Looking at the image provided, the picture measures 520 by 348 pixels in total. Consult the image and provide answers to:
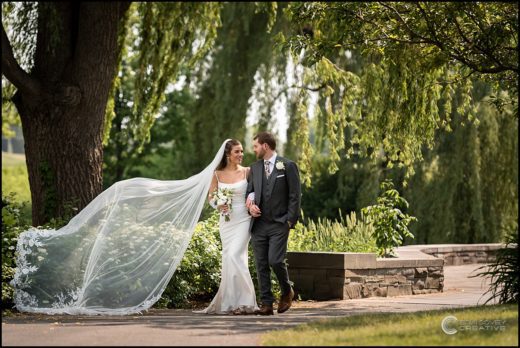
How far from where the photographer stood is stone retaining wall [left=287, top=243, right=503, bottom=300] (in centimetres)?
1201

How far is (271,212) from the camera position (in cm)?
966

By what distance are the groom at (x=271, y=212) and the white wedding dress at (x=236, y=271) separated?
0.57ft

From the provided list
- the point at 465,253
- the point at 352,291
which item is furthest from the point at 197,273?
the point at 465,253

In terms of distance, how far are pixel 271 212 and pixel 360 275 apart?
3142mm

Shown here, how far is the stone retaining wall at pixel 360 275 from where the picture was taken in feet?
39.4

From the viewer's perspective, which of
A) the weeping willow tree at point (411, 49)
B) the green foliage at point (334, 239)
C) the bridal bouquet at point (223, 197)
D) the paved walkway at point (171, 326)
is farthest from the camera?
the green foliage at point (334, 239)

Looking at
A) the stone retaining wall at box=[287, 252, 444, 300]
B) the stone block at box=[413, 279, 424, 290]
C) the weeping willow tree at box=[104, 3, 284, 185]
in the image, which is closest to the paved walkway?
the stone retaining wall at box=[287, 252, 444, 300]

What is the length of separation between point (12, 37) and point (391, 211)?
624cm

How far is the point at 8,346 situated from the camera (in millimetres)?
6445

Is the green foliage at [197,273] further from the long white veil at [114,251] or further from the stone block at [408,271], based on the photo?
the stone block at [408,271]

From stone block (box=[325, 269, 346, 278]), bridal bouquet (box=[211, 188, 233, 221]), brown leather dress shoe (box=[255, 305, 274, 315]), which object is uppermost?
bridal bouquet (box=[211, 188, 233, 221])

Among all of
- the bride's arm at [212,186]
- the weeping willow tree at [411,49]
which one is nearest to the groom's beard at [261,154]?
the bride's arm at [212,186]

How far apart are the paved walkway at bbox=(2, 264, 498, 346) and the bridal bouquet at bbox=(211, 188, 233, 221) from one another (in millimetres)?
1210

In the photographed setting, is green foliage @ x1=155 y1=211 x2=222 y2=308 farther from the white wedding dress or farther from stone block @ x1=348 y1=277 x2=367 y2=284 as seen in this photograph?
stone block @ x1=348 y1=277 x2=367 y2=284
